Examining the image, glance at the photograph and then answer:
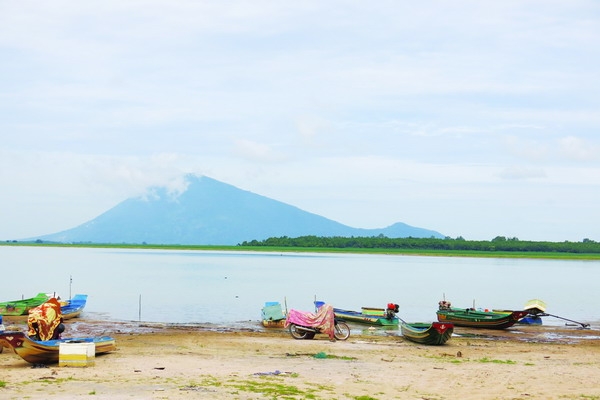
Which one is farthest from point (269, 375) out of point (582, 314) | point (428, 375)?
point (582, 314)

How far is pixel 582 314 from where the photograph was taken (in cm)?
4784

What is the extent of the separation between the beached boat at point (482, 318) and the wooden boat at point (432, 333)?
856 cm

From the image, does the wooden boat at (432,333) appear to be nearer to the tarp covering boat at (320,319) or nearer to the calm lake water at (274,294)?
the tarp covering boat at (320,319)

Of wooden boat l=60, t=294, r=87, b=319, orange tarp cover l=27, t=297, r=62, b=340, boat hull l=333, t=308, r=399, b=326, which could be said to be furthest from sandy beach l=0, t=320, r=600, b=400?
wooden boat l=60, t=294, r=87, b=319

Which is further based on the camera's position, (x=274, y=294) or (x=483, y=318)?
(x=274, y=294)

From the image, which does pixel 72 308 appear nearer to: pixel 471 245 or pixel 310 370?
pixel 310 370

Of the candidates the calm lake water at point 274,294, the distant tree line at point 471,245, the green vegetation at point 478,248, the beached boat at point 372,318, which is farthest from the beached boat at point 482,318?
the distant tree line at point 471,245

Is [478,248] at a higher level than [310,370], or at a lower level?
higher

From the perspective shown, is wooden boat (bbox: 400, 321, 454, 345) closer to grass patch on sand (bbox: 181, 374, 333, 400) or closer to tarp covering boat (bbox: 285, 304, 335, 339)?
tarp covering boat (bbox: 285, 304, 335, 339)

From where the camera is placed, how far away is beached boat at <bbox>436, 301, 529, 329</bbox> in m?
36.7

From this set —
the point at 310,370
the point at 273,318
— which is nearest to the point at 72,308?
the point at 273,318

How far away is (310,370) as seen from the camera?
2000 centimetres

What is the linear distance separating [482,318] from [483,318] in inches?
2.1

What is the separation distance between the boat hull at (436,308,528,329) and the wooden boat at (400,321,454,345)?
8.56m
